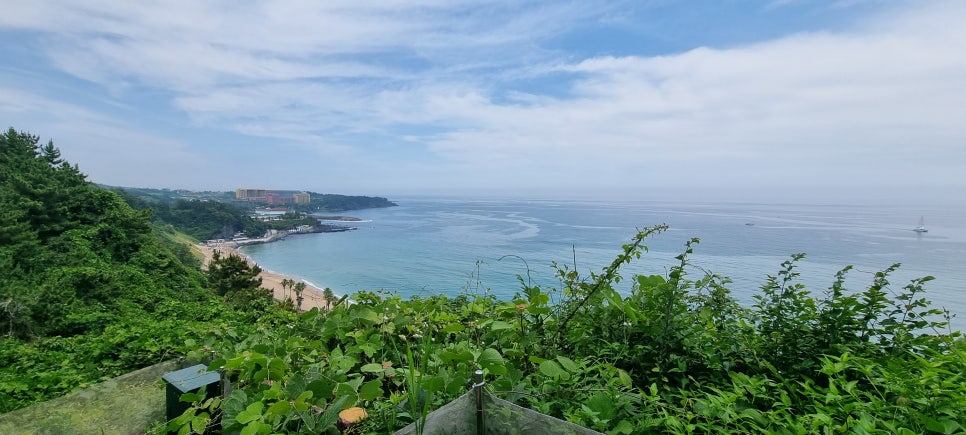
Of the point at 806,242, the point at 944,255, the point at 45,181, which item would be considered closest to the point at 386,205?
the point at 45,181

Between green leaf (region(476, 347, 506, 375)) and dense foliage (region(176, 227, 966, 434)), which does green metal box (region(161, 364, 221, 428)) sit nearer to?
dense foliage (region(176, 227, 966, 434))

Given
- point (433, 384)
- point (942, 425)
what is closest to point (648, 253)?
point (942, 425)

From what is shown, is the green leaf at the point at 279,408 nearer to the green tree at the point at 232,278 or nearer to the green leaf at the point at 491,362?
the green leaf at the point at 491,362

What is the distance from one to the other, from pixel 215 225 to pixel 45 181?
44099mm

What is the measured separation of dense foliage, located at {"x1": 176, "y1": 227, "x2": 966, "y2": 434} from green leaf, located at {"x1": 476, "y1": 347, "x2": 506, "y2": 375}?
0.04 feet

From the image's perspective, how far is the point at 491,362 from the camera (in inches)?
55.1

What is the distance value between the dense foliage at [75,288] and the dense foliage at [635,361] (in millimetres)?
2035

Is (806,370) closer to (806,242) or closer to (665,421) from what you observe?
(665,421)

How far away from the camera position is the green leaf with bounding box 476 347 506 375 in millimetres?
1354

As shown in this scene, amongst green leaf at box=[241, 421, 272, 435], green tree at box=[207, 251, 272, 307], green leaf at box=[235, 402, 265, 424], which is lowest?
green tree at box=[207, 251, 272, 307]

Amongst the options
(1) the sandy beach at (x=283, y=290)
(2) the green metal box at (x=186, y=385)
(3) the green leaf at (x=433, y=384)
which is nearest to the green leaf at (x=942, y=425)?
(3) the green leaf at (x=433, y=384)

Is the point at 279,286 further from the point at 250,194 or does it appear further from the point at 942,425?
the point at 250,194

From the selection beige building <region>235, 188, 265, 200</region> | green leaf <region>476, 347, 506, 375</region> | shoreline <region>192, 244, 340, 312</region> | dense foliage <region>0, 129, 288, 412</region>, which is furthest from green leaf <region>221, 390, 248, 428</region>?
beige building <region>235, 188, 265, 200</region>

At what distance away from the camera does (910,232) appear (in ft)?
83.1
